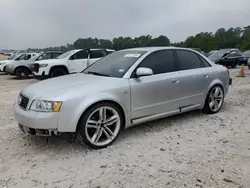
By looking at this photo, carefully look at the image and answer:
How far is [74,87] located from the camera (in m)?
3.39

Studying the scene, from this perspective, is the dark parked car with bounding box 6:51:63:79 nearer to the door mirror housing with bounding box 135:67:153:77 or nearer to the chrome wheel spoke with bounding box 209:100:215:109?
the chrome wheel spoke with bounding box 209:100:215:109

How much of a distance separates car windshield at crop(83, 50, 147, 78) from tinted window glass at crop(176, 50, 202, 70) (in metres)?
0.86

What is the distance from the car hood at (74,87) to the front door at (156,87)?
30 cm

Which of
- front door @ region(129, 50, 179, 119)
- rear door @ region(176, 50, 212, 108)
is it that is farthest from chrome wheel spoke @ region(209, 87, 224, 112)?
front door @ region(129, 50, 179, 119)

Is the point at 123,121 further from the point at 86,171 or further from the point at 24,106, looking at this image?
the point at 24,106

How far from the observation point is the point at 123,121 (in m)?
3.74

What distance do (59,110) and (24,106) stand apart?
0.66 metres

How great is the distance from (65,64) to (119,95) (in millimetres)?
7660

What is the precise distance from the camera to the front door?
12.4 ft

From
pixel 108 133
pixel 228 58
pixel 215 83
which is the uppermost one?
pixel 228 58

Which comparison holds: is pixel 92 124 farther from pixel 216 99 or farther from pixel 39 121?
pixel 216 99

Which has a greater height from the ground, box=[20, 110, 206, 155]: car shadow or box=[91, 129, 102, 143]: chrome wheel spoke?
box=[91, 129, 102, 143]: chrome wheel spoke

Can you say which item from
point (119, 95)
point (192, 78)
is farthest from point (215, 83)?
point (119, 95)

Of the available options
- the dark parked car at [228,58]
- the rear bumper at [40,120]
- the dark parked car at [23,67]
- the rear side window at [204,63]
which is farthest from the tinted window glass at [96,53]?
the dark parked car at [228,58]
